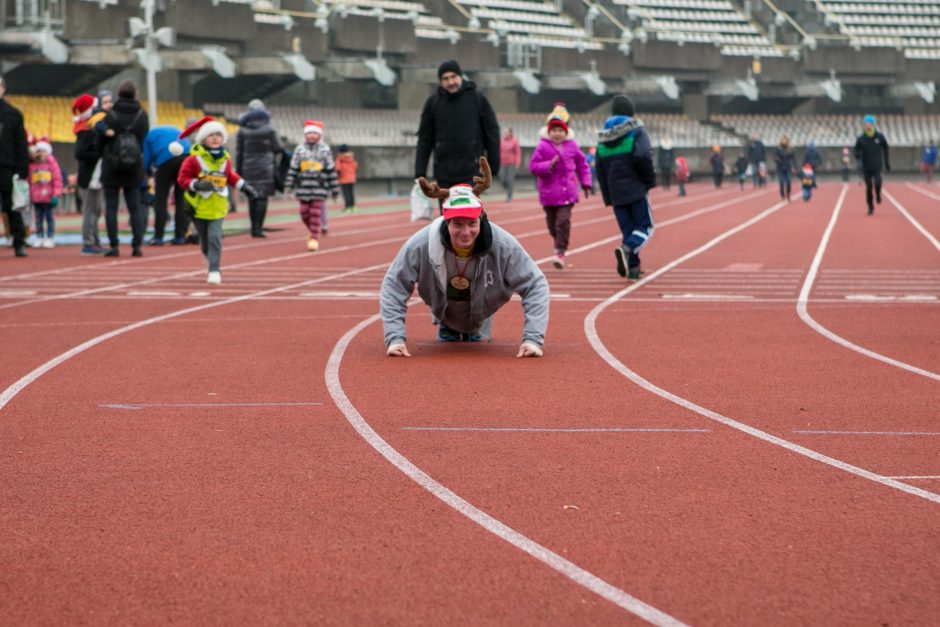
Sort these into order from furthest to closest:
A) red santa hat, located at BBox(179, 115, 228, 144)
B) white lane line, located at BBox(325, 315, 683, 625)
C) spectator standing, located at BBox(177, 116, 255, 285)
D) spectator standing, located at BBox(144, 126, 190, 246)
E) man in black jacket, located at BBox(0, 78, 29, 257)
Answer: spectator standing, located at BBox(144, 126, 190, 246) → man in black jacket, located at BBox(0, 78, 29, 257) → red santa hat, located at BBox(179, 115, 228, 144) → spectator standing, located at BBox(177, 116, 255, 285) → white lane line, located at BBox(325, 315, 683, 625)

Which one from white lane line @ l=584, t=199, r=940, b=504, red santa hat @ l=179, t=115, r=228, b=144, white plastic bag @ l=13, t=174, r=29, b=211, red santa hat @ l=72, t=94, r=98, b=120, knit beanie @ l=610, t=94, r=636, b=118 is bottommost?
white lane line @ l=584, t=199, r=940, b=504

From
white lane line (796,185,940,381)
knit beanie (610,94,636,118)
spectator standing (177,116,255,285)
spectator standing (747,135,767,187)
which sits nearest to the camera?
white lane line (796,185,940,381)

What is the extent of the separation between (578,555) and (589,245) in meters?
17.7

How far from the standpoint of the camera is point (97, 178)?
2019 centimetres

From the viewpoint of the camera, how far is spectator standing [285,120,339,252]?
69.7 ft

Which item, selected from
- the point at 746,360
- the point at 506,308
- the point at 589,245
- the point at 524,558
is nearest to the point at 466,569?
the point at 524,558

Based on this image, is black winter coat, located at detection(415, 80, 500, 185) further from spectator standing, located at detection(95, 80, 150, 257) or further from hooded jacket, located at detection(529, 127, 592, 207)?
spectator standing, located at detection(95, 80, 150, 257)

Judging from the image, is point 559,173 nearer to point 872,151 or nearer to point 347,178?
Result: point 872,151

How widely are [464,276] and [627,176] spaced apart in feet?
20.8

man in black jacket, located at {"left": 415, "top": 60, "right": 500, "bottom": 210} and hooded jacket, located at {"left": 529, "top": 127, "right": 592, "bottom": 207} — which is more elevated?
man in black jacket, located at {"left": 415, "top": 60, "right": 500, "bottom": 210}

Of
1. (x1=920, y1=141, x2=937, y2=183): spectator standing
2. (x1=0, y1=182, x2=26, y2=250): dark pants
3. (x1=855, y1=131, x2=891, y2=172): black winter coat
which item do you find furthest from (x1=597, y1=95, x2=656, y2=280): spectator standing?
(x1=920, y1=141, x2=937, y2=183): spectator standing

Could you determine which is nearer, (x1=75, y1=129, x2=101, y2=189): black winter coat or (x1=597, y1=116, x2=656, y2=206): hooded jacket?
(x1=597, y1=116, x2=656, y2=206): hooded jacket

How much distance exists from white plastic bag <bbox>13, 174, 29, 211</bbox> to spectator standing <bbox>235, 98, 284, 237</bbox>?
4122 mm

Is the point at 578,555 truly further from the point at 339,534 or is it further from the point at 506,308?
the point at 506,308
